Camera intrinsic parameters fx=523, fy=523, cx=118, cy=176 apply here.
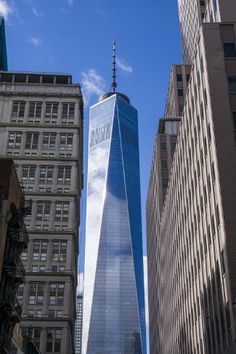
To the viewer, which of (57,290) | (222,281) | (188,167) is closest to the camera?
(222,281)

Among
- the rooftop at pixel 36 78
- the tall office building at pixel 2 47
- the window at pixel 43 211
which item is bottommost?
the window at pixel 43 211

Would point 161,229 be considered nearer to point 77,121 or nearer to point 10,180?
point 77,121

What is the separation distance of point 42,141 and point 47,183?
888 cm

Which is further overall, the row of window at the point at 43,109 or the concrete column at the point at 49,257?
the row of window at the point at 43,109

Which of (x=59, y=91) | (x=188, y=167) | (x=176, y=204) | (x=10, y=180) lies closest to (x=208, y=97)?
(x=188, y=167)

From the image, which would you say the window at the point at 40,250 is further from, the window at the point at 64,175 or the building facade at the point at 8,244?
the building facade at the point at 8,244

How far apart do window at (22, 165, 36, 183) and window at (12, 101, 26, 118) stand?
11.4m

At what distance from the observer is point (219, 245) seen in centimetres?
5441

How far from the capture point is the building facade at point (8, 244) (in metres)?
45.1

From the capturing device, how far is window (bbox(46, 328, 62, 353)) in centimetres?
7888

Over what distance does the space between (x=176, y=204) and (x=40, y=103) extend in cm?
3308

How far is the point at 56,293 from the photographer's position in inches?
3280

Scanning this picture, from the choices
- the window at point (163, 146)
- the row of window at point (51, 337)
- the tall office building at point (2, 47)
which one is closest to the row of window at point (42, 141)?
the row of window at point (51, 337)

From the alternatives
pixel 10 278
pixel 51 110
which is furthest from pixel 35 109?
pixel 10 278
